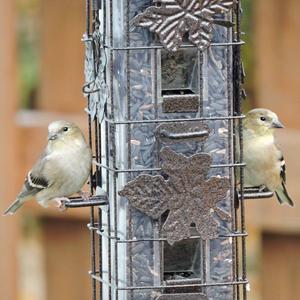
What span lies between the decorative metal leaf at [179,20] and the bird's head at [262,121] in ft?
3.46

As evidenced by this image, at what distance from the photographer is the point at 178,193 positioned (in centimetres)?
549

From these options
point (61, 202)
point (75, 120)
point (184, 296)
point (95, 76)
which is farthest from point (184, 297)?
point (75, 120)

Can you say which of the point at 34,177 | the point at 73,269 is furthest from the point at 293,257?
the point at 34,177

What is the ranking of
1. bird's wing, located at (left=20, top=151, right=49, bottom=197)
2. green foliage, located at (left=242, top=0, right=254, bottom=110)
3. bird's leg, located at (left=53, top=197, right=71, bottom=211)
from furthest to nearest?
green foliage, located at (left=242, top=0, right=254, bottom=110) → bird's wing, located at (left=20, top=151, right=49, bottom=197) → bird's leg, located at (left=53, top=197, right=71, bottom=211)

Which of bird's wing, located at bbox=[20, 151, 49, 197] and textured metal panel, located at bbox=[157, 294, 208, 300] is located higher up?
bird's wing, located at bbox=[20, 151, 49, 197]

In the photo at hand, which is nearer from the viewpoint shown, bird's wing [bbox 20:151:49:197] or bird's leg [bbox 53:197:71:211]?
bird's leg [bbox 53:197:71:211]

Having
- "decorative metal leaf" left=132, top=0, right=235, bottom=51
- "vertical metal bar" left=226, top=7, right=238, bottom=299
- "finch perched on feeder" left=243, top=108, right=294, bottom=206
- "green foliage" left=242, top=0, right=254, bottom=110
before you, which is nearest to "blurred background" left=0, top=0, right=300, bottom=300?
"green foliage" left=242, top=0, right=254, bottom=110

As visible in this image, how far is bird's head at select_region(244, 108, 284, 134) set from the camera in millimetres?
6414

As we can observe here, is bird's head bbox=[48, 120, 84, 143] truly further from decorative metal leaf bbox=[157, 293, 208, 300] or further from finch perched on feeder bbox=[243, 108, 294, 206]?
decorative metal leaf bbox=[157, 293, 208, 300]

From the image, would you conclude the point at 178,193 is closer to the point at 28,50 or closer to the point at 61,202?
the point at 61,202

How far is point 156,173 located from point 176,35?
56 cm

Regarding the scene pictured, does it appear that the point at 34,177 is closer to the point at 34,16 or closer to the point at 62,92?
the point at 62,92

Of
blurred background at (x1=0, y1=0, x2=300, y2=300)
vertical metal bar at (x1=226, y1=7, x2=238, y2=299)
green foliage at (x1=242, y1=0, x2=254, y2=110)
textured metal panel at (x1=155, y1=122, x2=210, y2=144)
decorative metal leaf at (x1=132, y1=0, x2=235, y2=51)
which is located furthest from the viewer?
green foliage at (x1=242, y1=0, x2=254, y2=110)

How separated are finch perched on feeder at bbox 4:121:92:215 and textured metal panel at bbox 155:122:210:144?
0.62m
